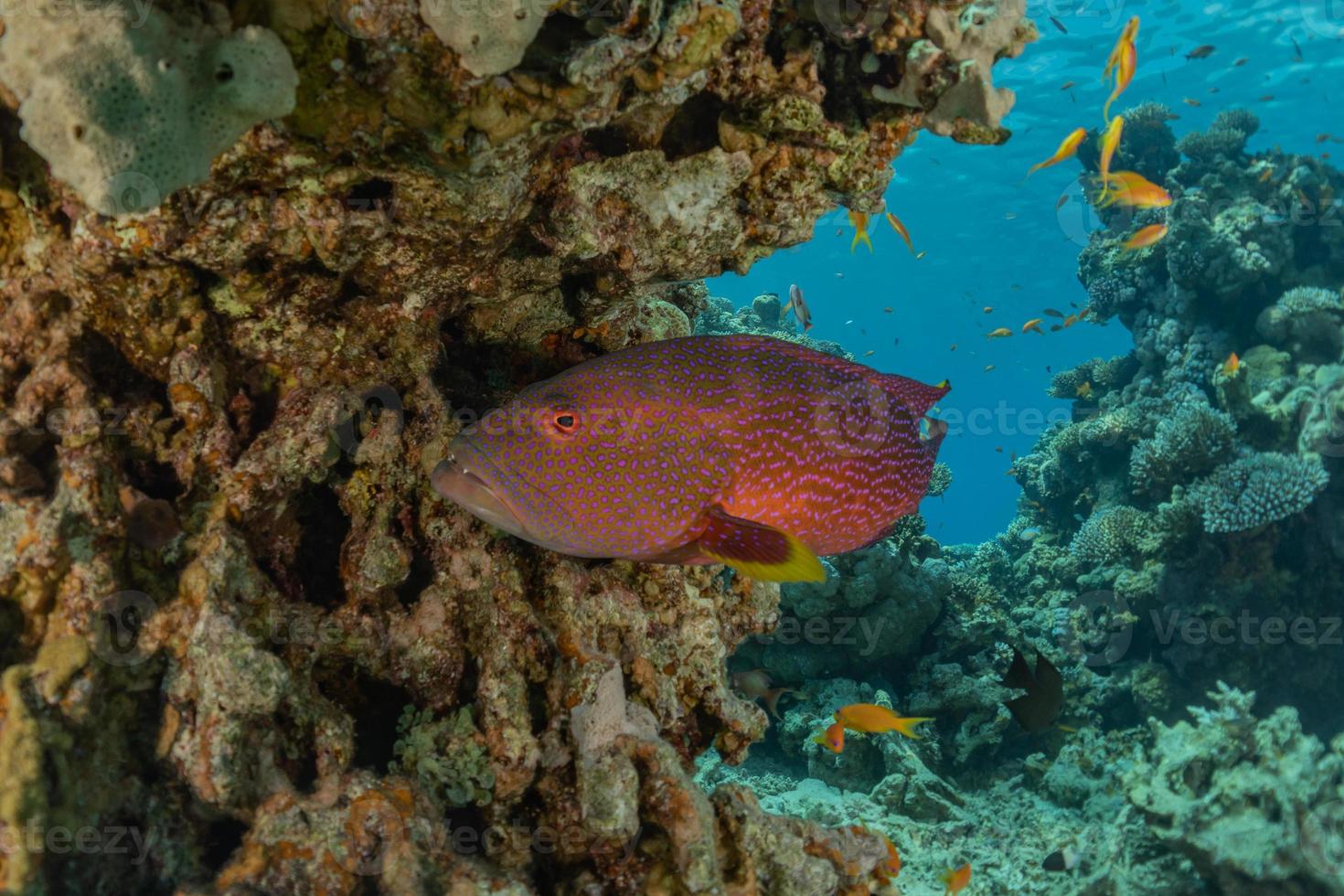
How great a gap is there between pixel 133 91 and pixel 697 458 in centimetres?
206

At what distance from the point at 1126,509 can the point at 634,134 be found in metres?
12.3

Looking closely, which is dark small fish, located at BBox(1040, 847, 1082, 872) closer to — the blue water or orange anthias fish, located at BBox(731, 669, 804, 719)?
orange anthias fish, located at BBox(731, 669, 804, 719)

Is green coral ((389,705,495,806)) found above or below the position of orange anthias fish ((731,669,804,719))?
above

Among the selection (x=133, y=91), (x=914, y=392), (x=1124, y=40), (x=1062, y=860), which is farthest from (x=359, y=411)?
(x=1124, y=40)

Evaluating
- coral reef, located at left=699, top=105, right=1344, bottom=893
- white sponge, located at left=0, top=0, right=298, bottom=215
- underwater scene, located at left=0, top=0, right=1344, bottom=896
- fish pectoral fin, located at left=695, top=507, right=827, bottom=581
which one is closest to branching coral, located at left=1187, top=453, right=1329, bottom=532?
coral reef, located at left=699, top=105, right=1344, bottom=893

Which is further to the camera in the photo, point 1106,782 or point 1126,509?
point 1126,509

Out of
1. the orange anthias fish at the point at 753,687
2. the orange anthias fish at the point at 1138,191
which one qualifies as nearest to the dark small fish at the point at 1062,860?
the orange anthias fish at the point at 753,687

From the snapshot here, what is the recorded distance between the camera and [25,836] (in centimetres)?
216

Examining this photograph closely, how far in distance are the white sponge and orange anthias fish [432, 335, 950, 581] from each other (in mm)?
1171

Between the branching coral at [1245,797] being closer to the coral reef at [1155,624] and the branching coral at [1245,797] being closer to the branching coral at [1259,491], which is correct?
the coral reef at [1155,624]

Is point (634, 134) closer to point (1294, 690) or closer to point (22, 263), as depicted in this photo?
point (22, 263)

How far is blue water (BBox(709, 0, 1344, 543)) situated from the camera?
30219 millimetres

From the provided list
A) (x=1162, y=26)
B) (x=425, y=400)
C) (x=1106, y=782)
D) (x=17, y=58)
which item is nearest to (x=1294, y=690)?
(x=1106, y=782)

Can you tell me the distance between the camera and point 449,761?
290 centimetres
